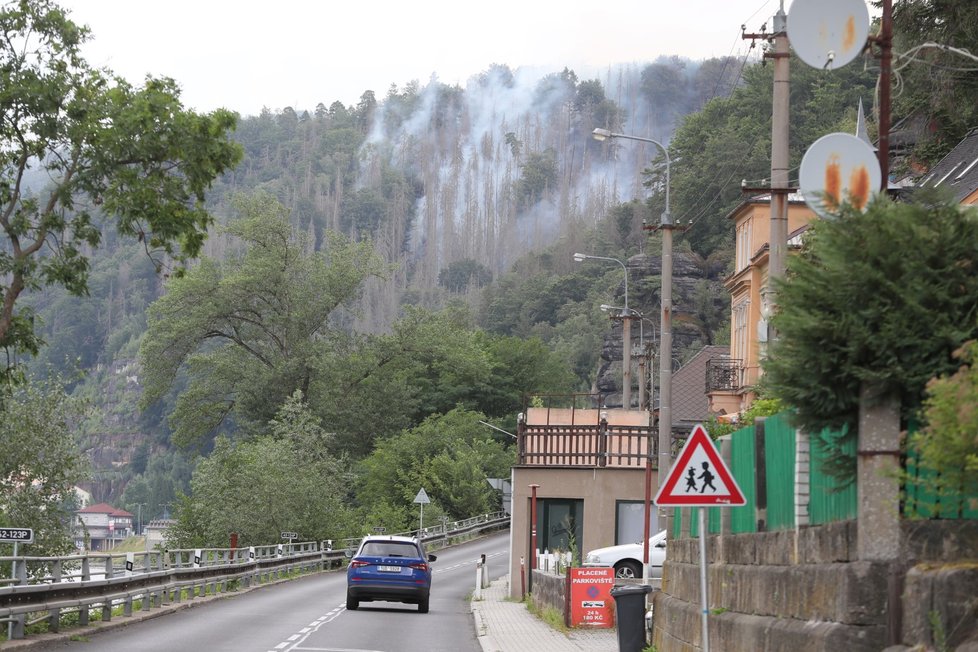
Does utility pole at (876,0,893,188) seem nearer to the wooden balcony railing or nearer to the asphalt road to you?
the asphalt road

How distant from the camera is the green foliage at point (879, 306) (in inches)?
384

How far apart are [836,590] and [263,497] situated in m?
46.1

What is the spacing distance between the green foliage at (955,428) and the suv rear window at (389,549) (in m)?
22.4

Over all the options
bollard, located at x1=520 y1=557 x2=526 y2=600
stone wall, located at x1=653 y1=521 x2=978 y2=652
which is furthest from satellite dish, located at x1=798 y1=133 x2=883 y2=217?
bollard, located at x1=520 y1=557 x2=526 y2=600

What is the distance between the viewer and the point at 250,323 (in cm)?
8200

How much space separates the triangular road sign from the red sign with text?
12691mm

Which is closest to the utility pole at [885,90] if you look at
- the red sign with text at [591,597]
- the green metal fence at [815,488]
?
the green metal fence at [815,488]

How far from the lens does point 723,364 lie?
5141 centimetres

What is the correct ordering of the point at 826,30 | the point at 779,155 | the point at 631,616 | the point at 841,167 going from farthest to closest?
the point at 631,616
the point at 779,155
the point at 826,30
the point at 841,167

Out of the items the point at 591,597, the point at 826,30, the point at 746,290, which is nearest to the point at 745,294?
the point at 746,290

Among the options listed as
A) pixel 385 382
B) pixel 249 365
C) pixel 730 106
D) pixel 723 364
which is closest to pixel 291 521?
pixel 723 364

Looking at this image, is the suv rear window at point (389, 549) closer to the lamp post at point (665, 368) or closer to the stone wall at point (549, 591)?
the stone wall at point (549, 591)

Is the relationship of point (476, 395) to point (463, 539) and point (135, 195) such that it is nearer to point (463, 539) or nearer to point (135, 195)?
point (463, 539)

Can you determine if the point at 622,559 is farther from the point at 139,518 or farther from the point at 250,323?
the point at 139,518
